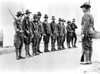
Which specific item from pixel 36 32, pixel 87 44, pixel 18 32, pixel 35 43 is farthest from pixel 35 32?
pixel 87 44

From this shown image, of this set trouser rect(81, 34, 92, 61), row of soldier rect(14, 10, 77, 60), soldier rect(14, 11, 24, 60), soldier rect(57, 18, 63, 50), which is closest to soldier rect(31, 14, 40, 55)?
row of soldier rect(14, 10, 77, 60)

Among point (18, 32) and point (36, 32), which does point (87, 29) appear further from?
point (36, 32)

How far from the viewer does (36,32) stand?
1445 centimetres

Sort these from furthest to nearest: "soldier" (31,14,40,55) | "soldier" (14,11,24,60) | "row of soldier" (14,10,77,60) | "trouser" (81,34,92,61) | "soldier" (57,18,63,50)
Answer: "soldier" (57,18,63,50), "soldier" (31,14,40,55), "row of soldier" (14,10,77,60), "soldier" (14,11,24,60), "trouser" (81,34,92,61)

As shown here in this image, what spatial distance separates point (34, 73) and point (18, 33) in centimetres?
364

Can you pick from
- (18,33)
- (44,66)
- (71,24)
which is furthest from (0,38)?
(44,66)

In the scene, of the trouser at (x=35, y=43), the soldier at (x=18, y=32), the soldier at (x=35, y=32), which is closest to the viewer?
the soldier at (x=18, y=32)

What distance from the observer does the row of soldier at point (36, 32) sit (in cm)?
1214

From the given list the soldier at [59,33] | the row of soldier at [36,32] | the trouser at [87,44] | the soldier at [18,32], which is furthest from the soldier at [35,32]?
the trouser at [87,44]

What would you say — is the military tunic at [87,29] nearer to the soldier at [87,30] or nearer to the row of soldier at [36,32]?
the soldier at [87,30]

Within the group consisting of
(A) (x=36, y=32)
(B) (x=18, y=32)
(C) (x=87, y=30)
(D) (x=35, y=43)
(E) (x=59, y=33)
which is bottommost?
(D) (x=35, y=43)

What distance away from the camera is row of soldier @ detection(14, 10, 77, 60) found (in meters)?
12.1

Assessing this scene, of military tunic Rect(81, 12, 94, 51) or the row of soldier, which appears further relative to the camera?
the row of soldier

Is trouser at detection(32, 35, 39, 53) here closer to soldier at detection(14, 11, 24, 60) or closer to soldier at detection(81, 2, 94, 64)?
soldier at detection(14, 11, 24, 60)
